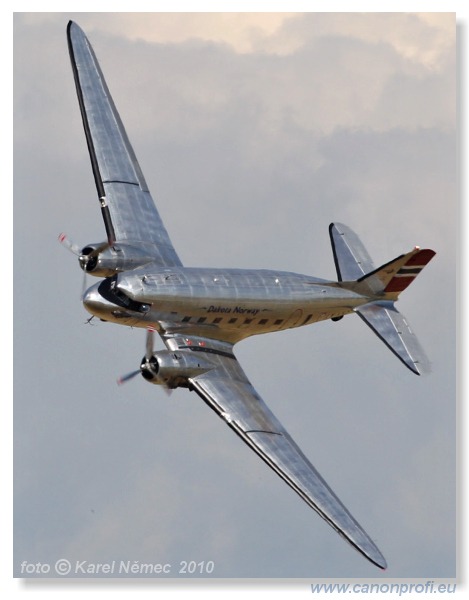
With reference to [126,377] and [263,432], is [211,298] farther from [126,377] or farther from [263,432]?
[263,432]

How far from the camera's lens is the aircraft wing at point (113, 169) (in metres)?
65.2

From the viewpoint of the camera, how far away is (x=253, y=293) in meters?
Answer: 63.2

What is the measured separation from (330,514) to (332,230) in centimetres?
1523

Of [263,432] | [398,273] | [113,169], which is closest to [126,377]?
[263,432]

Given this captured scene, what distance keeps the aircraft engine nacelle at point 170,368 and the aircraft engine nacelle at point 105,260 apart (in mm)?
4664

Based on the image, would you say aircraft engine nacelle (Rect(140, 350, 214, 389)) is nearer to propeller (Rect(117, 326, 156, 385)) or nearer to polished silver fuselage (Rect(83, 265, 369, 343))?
propeller (Rect(117, 326, 156, 385))

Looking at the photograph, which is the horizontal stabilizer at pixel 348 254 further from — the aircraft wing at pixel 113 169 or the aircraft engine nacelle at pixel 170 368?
the aircraft engine nacelle at pixel 170 368

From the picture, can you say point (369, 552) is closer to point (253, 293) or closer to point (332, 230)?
point (253, 293)

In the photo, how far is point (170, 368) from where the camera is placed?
2346 inches

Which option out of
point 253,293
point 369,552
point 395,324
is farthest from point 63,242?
point 369,552

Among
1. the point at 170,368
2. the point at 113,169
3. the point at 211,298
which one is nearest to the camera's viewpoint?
the point at 170,368

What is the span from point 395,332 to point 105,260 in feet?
39.4

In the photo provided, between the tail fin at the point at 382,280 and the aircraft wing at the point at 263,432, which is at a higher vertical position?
the tail fin at the point at 382,280

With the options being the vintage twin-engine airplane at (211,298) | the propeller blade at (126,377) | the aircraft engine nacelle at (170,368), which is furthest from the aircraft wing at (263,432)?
the propeller blade at (126,377)
